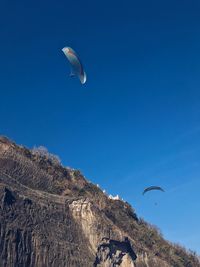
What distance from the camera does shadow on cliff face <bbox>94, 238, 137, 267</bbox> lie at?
4270cm

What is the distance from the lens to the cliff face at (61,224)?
3559cm

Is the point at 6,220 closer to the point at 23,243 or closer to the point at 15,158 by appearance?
the point at 23,243

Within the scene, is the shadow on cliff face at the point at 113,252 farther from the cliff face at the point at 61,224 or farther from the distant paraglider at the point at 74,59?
the distant paraglider at the point at 74,59

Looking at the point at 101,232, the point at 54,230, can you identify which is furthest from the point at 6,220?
the point at 101,232

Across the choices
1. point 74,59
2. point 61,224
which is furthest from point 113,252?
point 74,59

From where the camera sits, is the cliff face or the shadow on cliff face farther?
the shadow on cliff face

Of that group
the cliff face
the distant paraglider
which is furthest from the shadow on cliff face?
the distant paraglider

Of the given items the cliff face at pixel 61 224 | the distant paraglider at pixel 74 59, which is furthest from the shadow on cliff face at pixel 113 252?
the distant paraglider at pixel 74 59

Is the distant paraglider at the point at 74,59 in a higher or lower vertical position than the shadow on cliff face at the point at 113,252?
higher

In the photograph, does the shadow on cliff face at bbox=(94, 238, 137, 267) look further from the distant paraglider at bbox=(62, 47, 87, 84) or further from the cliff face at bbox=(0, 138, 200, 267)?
the distant paraglider at bbox=(62, 47, 87, 84)

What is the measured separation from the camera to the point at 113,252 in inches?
1757

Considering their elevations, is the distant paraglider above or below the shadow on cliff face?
above

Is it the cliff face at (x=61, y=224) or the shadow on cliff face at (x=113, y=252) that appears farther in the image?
the shadow on cliff face at (x=113, y=252)

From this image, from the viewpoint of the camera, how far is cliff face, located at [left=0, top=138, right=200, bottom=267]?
35.6m
